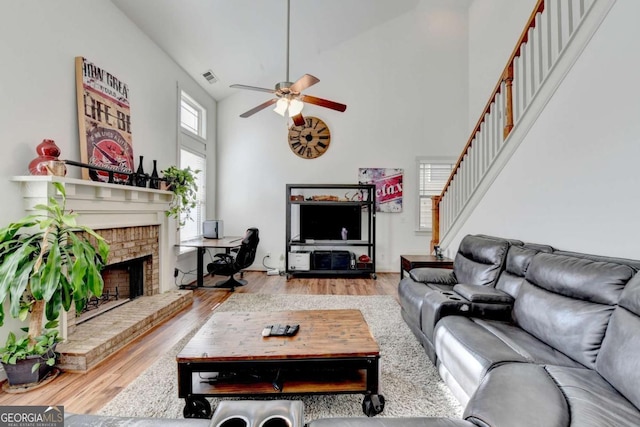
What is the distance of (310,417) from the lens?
1760 mm

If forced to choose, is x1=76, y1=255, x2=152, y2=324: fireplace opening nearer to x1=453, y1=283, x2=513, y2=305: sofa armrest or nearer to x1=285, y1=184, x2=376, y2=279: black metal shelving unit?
x1=285, y1=184, x2=376, y2=279: black metal shelving unit

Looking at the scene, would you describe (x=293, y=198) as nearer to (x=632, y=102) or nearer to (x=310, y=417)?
(x=310, y=417)

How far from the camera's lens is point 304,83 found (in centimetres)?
259

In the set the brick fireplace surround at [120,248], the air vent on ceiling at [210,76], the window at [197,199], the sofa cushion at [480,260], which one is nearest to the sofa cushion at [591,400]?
the sofa cushion at [480,260]

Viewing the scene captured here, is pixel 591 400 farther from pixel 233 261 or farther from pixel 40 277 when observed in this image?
pixel 233 261

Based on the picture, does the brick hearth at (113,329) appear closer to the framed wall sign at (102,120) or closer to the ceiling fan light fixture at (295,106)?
the framed wall sign at (102,120)

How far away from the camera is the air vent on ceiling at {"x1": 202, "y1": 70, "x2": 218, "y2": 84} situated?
482 cm

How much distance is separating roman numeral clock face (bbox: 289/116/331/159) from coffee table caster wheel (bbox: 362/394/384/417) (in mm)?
4556

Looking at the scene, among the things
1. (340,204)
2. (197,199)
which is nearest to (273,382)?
(340,204)

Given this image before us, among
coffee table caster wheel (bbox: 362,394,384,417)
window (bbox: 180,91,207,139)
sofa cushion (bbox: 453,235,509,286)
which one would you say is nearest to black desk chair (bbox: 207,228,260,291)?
window (bbox: 180,91,207,139)

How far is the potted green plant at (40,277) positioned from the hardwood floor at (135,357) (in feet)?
0.67

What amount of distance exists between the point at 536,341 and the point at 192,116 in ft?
17.9

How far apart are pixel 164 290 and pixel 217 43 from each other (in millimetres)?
3517

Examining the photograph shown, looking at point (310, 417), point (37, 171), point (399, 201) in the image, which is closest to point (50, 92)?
point (37, 171)
